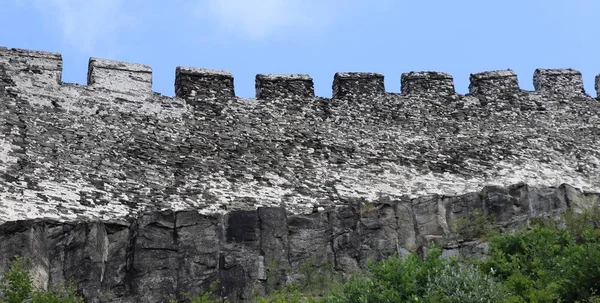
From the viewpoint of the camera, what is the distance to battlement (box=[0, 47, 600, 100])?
27359mm

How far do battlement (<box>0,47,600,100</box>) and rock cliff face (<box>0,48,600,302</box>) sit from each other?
29 mm

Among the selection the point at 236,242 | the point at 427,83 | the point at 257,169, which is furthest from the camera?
the point at 427,83

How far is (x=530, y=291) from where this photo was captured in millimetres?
20688

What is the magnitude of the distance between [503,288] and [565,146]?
9746 mm

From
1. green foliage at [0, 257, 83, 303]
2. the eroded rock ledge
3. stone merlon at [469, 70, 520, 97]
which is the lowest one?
green foliage at [0, 257, 83, 303]

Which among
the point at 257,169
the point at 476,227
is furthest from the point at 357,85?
the point at 476,227

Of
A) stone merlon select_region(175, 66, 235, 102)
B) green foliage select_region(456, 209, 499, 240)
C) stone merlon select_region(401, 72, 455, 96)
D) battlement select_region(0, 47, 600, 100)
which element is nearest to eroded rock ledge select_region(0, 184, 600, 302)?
green foliage select_region(456, 209, 499, 240)

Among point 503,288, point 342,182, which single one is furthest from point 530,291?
point 342,182

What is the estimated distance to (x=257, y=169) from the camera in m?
27.2

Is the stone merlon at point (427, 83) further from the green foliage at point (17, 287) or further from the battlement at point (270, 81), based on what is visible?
the green foliage at point (17, 287)

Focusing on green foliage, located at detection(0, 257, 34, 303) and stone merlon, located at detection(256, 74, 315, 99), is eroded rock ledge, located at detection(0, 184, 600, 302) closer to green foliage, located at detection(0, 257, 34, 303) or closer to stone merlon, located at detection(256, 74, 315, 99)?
green foliage, located at detection(0, 257, 34, 303)

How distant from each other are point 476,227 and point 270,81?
19.8 feet

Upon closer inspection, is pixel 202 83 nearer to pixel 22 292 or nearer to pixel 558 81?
pixel 558 81

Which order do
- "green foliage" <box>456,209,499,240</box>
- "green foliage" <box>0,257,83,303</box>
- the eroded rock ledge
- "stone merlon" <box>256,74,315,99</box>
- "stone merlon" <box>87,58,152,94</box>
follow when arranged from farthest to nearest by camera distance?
"stone merlon" <box>256,74,315,99</box> → "stone merlon" <box>87,58,152,94</box> → "green foliage" <box>456,209,499,240</box> → the eroded rock ledge → "green foliage" <box>0,257,83,303</box>
